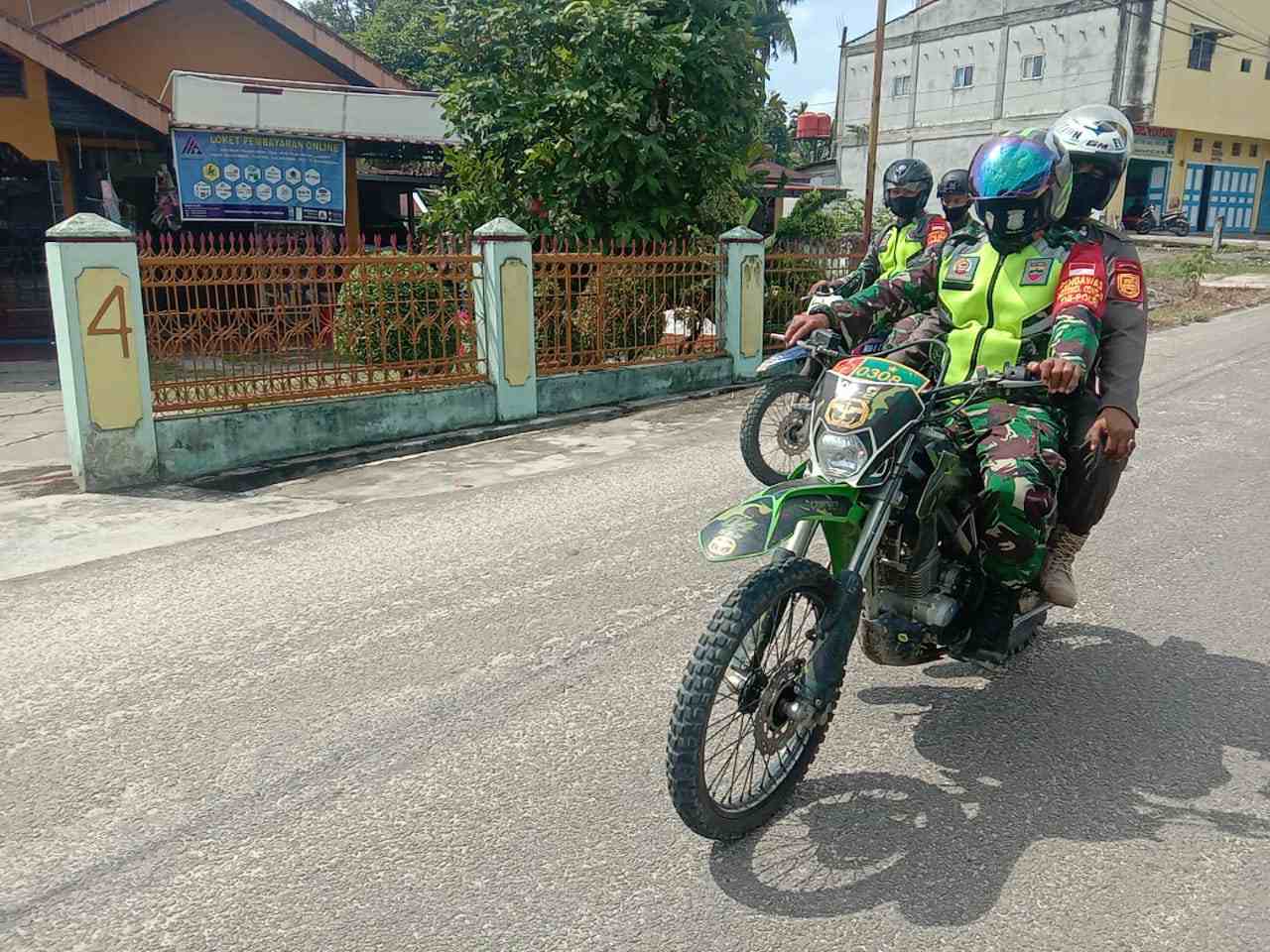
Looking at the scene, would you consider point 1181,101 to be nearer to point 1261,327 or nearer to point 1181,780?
point 1261,327

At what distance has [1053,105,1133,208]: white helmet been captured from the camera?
346 cm

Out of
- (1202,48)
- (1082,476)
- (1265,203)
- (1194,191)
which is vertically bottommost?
(1082,476)

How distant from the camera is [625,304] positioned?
966 centimetres

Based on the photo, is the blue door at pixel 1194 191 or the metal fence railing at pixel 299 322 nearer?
the metal fence railing at pixel 299 322

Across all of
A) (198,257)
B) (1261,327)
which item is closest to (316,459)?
(198,257)

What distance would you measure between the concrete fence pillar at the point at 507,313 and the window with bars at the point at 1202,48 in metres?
34.0

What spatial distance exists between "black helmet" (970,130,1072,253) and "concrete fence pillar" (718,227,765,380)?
23.2 feet

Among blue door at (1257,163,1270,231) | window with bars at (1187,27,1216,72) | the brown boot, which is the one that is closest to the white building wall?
window with bars at (1187,27,1216,72)

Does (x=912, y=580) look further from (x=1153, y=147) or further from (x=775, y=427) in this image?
(x=1153, y=147)

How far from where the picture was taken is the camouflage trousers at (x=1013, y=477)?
9.91 ft

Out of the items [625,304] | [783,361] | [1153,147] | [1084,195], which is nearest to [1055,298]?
[1084,195]

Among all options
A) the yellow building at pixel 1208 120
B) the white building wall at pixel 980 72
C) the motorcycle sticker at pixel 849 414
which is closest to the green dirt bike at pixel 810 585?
the motorcycle sticker at pixel 849 414

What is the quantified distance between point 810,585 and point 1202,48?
39537 millimetres

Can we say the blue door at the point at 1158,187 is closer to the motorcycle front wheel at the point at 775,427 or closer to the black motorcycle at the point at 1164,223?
the black motorcycle at the point at 1164,223
